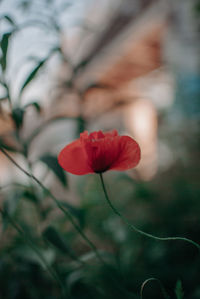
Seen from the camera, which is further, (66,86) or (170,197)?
(170,197)

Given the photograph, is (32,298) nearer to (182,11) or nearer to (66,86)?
(66,86)

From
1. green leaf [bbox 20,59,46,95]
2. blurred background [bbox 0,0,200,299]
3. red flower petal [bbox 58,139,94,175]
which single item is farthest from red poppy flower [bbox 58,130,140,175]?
green leaf [bbox 20,59,46,95]

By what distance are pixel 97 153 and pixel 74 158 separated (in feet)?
0.10

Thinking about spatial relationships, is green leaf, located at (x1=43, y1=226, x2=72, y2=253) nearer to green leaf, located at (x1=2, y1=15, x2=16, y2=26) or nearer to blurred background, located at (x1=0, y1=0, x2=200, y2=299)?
blurred background, located at (x1=0, y1=0, x2=200, y2=299)

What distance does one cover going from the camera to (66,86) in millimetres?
940

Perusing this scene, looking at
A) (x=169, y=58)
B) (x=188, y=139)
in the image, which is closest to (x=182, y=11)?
(x=169, y=58)

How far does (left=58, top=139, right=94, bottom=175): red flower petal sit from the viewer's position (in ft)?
1.11

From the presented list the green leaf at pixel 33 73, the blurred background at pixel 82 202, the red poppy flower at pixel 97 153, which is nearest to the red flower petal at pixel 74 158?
the red poppy flower at pixel 97 153

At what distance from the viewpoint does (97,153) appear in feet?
1.12

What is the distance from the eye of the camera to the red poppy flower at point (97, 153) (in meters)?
0.34

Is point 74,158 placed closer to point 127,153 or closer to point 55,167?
point 127,153

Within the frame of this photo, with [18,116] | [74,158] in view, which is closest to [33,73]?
[18,116]

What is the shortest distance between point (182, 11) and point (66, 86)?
6.94ft

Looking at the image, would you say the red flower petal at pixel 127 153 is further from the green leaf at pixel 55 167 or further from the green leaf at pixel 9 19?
the green leaf at pixel 9 19
